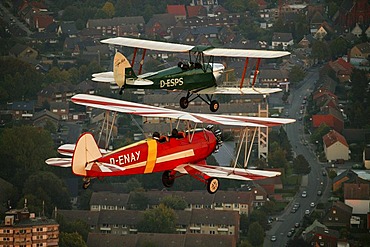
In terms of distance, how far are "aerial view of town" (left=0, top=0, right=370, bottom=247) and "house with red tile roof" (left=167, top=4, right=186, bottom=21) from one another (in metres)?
0.83

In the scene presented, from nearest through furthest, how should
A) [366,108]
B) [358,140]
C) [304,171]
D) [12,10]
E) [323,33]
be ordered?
[304,171] < [358,140] < [366,108] < [323,33] < [12,10]

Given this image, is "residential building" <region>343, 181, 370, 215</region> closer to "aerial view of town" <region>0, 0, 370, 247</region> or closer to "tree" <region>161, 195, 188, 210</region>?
"aerial view of town" <region>0, 0, 370, 247</region>

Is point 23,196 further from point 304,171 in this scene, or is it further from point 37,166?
point 304,171

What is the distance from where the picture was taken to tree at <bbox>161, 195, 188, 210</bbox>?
70.6 meters

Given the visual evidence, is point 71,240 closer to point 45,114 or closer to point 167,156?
point 167,156

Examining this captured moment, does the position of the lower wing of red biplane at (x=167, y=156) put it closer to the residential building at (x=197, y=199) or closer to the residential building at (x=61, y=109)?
the residential building at (x=197, y=199)

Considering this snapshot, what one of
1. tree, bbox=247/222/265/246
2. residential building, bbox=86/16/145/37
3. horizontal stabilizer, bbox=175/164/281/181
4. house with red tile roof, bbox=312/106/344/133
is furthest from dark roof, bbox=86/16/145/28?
horizontal stabilizer, bbox=175/164/281/181

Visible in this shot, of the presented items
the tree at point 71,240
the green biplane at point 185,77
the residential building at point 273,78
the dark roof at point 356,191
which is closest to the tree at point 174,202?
the dark roof at point 356,191

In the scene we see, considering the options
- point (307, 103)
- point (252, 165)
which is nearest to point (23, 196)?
point (252, 165)

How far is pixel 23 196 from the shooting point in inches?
2847

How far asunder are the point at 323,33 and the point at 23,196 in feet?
151

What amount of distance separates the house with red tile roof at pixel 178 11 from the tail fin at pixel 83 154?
90.0 meters

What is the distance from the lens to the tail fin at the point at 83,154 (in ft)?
117

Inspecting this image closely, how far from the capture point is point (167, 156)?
122ft
